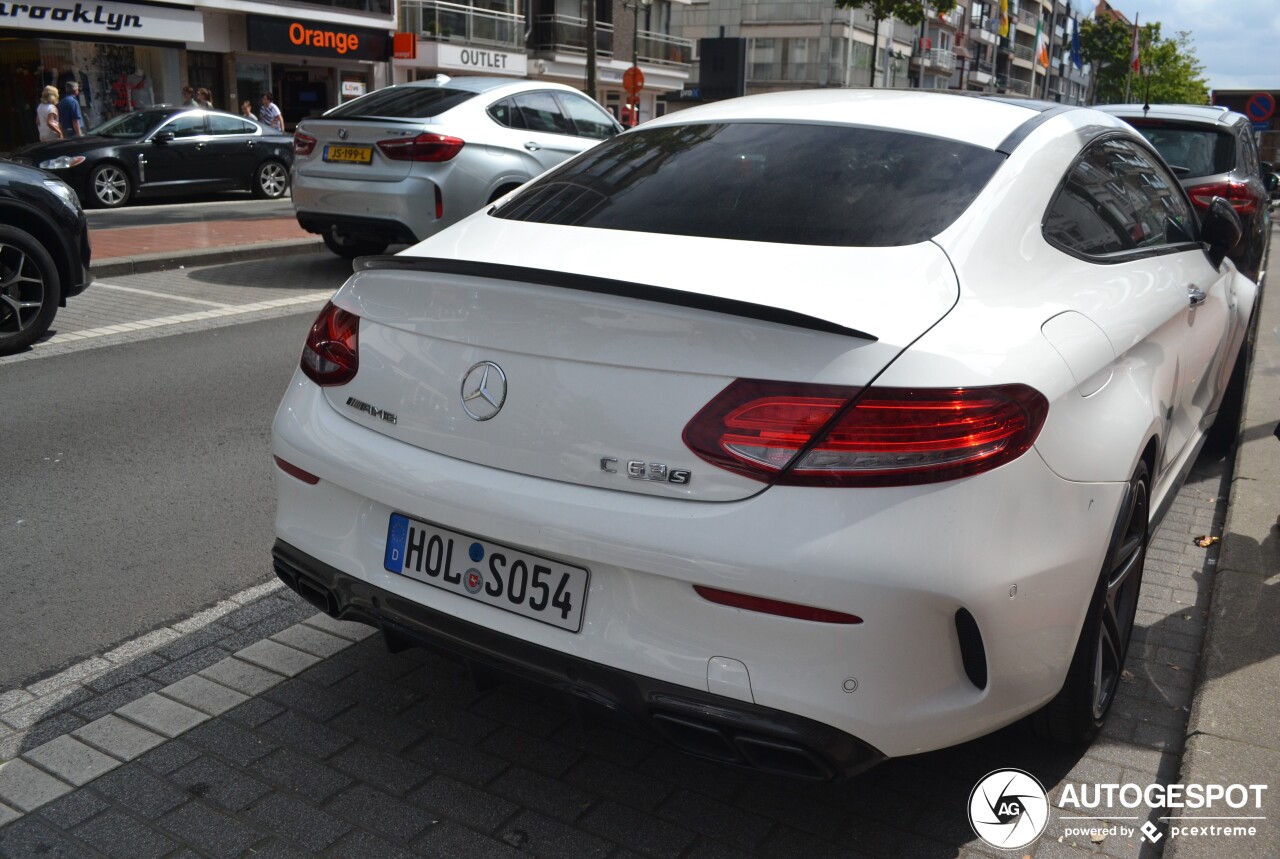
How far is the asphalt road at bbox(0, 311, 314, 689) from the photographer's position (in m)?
3.87

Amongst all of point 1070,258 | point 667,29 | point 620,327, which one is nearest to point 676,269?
point 620,327

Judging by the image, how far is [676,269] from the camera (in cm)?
254

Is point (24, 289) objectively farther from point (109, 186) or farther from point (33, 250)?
point (109, 186)

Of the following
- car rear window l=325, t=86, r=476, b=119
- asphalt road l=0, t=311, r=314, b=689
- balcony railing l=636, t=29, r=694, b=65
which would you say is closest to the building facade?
car rear window l=325, t=86, r=476, b=119

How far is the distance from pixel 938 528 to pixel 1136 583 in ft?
4.82

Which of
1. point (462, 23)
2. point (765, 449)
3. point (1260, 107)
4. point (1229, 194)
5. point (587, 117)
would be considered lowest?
point (765, 449)

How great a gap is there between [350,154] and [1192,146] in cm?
674

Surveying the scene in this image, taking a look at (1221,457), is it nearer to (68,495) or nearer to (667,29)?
(68,495)

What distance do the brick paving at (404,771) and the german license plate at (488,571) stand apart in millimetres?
218

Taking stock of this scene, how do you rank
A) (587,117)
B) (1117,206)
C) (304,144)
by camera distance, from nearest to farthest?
1. (1117,206)
2. (304,144)
3. (587,117)

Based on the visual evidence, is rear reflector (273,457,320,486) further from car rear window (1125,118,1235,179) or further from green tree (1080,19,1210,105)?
green tree (1080,19,1210,105)

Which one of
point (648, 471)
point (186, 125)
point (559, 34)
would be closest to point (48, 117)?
point (186, 125)

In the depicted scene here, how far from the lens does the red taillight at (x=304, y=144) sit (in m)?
10.6

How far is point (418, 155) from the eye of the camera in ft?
32.9
